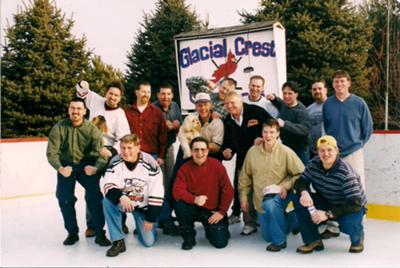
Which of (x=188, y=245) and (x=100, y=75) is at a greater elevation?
(x=100, y=75)

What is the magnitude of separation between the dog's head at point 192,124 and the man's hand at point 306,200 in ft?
3.59

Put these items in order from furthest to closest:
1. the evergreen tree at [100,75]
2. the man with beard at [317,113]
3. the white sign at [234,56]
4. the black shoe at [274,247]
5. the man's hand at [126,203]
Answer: the evergreen tree at [100,75] < the white sign at [234,56] < the man with beard at [317,113] < the black shoe at [274,247] < the man's hand at [126,203]

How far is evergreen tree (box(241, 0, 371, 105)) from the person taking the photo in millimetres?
13031

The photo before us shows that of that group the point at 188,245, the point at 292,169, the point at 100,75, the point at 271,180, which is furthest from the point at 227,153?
the point at 100,75

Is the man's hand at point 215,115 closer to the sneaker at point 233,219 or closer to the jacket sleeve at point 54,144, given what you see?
the sneaker at point 233,219

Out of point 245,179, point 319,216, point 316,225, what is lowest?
point 316,225

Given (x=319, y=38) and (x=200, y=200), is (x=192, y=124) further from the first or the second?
(x=319, y=38)

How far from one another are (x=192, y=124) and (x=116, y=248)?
4.06ft

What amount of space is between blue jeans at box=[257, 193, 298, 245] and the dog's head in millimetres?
881

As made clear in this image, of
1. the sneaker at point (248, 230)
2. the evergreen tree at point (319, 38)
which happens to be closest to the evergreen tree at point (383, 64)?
the evergreen tree at point (319, 38)

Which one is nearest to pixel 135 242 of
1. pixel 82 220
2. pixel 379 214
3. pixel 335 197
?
pixel 82 220

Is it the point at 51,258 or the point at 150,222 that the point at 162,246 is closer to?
the point at 150,222

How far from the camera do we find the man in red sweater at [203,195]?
3.93 m

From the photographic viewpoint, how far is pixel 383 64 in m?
17.5
